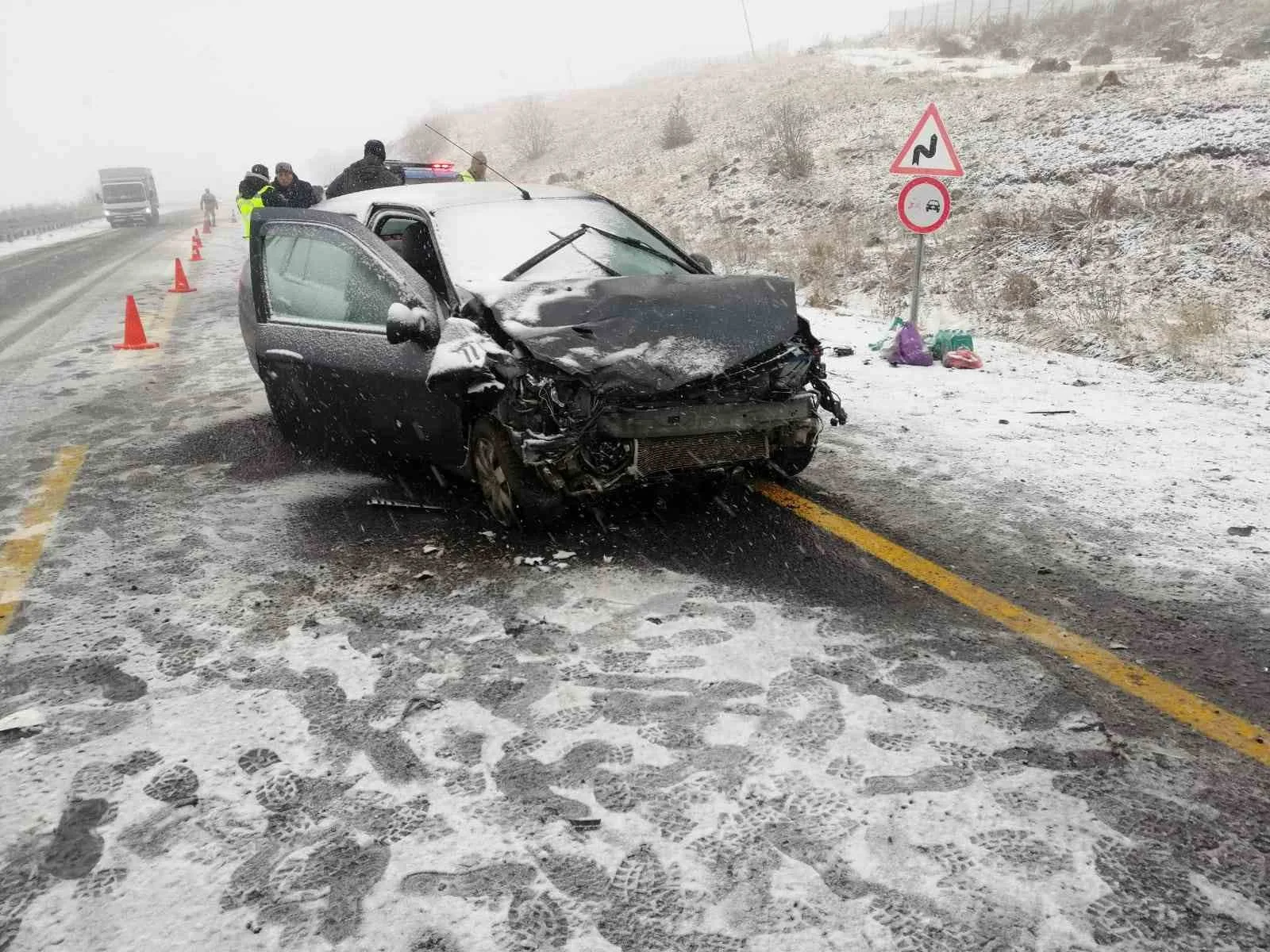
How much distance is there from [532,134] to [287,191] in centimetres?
2752

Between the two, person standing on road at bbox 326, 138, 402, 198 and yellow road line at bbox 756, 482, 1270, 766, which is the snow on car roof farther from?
person standing on road at bbox 326, 138, 402, 198

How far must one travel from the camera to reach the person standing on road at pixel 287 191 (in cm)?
1096

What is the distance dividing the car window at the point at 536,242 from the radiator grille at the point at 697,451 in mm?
1089

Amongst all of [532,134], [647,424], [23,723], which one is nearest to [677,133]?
[532,134]

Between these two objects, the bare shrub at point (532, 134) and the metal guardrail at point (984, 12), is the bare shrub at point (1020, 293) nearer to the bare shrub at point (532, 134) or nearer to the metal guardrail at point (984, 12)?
the metal guardrail at point (984, 12)

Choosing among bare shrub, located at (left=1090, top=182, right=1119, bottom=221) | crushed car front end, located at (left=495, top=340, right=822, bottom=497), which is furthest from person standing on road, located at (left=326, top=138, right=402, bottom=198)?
bare shrub, located at (left=1090, top=182, right=1119, bottom=221)

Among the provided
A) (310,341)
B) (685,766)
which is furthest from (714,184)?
(685,766)

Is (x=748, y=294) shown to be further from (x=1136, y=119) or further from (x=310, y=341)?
(x=1136, y=119)

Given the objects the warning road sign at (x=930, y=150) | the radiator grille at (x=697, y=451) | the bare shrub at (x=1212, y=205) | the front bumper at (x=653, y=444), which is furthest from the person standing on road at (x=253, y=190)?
the bare shrub at (x=1212, y=205)

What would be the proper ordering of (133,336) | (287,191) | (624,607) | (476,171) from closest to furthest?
(624,607)
(133,336)
(287,191)
(476,171)

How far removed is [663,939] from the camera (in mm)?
2051

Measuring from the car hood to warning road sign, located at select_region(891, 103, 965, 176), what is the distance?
467cm

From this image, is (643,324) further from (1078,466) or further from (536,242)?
(1078,466)

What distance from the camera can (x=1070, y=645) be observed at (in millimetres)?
3312
